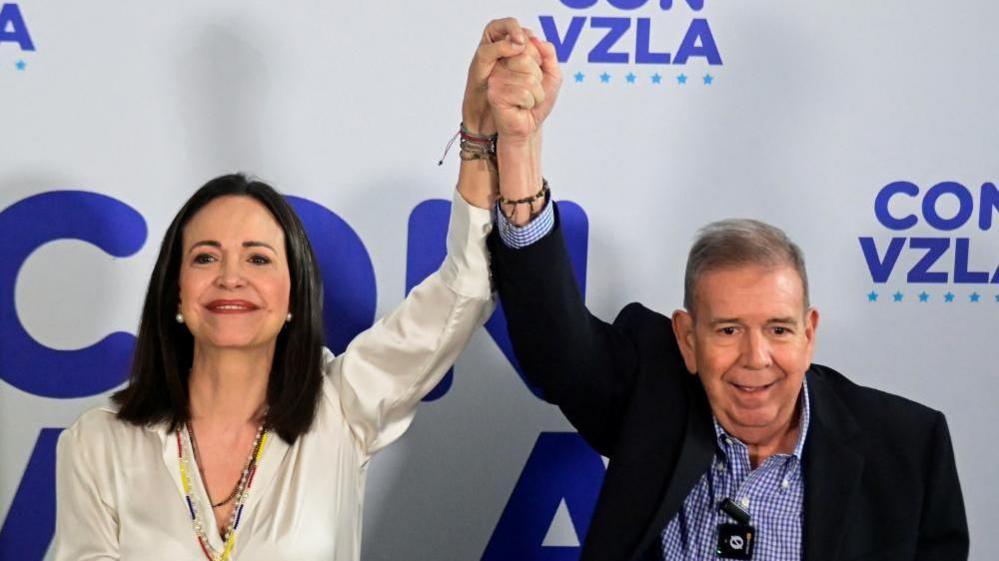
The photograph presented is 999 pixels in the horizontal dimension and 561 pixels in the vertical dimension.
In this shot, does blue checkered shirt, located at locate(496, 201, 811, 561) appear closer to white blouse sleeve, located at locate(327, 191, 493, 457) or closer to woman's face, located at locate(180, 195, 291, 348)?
white blouse sleeve, located at locate(327, 191, 493, 457)

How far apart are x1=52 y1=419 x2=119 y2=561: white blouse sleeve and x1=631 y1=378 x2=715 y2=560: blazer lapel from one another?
818 millimetres

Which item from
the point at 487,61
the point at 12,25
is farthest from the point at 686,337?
the point at 12,25

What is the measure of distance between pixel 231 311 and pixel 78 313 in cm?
66

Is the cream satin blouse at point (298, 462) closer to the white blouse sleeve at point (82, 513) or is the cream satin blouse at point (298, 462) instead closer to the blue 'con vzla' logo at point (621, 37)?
the white blouse sleeve at point (82, 513)

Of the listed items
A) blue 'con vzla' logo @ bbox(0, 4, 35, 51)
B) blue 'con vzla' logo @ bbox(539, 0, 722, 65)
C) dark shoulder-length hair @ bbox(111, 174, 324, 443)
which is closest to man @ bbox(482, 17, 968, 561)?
dark shoulder-length hair @ bbox(111, 174, 324, 443)

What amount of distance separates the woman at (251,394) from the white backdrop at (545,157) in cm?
45

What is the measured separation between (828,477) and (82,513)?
1.16 m

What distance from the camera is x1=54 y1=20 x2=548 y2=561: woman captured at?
1.84 m

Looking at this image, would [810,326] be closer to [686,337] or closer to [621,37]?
[686,337]

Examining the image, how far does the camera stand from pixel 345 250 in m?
2.40

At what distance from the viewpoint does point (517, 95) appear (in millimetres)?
1719

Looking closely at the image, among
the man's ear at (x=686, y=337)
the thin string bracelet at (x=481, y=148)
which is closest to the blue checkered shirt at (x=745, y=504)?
the man's ear at (x=686, y=337)

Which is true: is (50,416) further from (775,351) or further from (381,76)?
(775,351)

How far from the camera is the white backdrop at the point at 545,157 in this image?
2336 millimetres
